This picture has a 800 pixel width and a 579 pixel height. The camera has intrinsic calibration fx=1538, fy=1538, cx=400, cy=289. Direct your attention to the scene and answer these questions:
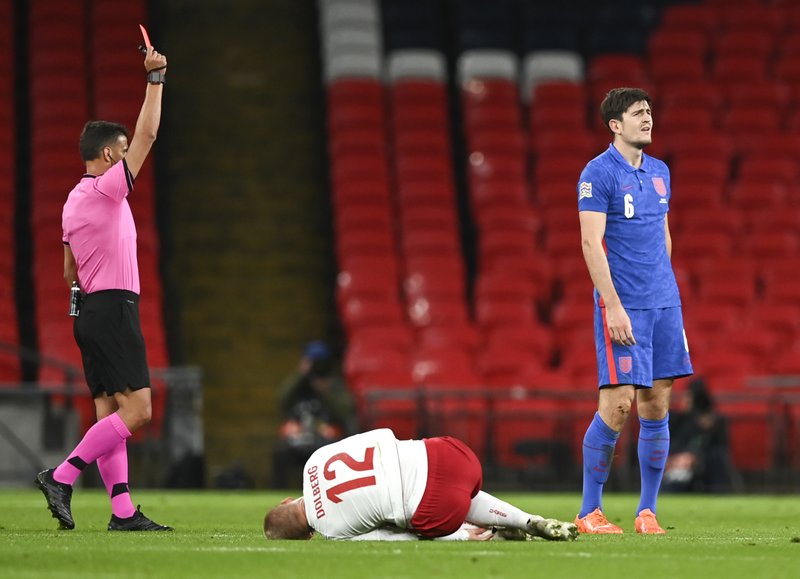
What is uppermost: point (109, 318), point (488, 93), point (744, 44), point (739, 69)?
point (744, 44)

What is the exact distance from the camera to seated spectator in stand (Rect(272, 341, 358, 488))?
14.6 m

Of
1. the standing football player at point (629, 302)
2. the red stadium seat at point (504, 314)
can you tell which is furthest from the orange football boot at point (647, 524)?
the red stadium seat at point (504, 314)

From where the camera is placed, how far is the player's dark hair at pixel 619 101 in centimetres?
816

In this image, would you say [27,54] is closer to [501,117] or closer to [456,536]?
[501,117]

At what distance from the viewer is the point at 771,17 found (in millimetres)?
20953

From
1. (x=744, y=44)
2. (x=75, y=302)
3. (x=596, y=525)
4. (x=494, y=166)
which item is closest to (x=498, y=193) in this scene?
(x=494, y=166)

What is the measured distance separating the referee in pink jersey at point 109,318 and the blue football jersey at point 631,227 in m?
2.31

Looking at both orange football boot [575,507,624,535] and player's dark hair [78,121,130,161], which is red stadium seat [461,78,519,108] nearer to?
player's dark hair [78,121,130,161]

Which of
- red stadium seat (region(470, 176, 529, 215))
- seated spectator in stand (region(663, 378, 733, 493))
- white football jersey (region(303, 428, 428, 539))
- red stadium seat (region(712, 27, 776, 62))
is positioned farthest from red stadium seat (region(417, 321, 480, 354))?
white football jersey (region(303, 428, 428, 539))

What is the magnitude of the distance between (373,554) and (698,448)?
883 cm

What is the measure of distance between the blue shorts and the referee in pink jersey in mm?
2370

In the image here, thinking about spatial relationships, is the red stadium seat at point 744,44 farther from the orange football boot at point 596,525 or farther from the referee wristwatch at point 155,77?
the referee wristwatch at point 155,77

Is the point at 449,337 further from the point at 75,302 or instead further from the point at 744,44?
the point at 75,302

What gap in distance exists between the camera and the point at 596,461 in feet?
26.5
